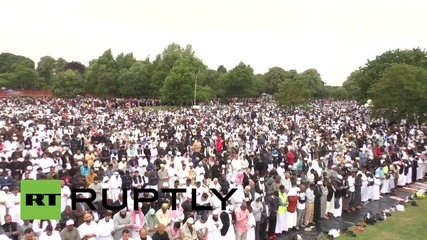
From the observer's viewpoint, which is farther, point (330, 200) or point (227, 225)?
point (330, 200)

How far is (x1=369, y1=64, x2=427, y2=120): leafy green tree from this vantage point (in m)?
27.7

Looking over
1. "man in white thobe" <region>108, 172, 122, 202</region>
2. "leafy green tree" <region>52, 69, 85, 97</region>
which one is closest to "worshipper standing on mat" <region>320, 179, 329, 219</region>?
"man in white thobe" <region>108, 172, 122, 202</region>

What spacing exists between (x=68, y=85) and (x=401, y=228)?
50.0 metres

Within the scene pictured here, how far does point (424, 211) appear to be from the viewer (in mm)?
12039

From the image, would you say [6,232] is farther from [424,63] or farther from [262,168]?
[424,63]

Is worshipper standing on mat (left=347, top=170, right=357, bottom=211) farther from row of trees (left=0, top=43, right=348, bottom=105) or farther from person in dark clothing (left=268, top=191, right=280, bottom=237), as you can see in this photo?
row of trees (left=0, top=43, right=348, bottom=105)

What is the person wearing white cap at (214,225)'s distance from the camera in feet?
27.0

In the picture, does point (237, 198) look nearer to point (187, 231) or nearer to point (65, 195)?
point (187, 231)

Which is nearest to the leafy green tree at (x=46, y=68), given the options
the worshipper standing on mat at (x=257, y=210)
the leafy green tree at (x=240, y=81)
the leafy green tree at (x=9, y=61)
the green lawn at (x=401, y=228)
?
the leafy green tree at (x=9, y=61)

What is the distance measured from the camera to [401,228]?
1063 cm

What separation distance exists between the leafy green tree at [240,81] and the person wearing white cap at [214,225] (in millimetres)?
45117

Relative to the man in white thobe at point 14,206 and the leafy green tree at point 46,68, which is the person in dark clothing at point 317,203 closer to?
the man in white thobe at point 14,206

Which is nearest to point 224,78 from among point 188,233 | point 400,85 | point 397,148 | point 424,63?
point 424,63

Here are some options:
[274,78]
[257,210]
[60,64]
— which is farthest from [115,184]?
[60,64]
